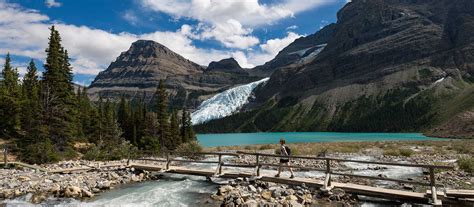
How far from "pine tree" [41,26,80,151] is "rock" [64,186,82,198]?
79.2 ft

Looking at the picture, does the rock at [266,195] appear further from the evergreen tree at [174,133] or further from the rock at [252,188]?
the evergreen tree at [174,133]

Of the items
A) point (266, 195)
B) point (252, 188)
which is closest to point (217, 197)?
point (252, 188)

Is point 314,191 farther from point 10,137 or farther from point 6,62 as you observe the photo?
point 6,62

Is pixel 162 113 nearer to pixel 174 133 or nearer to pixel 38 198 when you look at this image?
pixel 174 133

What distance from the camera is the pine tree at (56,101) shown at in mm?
44938

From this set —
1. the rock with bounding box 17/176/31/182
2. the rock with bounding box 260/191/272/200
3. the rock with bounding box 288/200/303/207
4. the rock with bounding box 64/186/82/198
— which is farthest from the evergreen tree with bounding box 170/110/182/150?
the rock with bounding box 288/200/303/207

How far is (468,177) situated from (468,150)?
3243cm

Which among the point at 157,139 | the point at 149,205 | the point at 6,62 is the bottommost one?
the point at 149,205

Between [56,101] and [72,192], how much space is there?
92.1ft

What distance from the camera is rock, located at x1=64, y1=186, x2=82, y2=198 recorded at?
73.2ft

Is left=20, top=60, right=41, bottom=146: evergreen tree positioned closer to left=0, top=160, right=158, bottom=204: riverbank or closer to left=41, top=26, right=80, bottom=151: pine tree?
left=41, top=26, right=80, bottom=151: pine tree

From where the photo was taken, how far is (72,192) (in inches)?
882

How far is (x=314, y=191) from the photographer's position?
2081 cm

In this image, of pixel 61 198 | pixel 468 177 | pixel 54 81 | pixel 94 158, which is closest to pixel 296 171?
pixel 468 177
